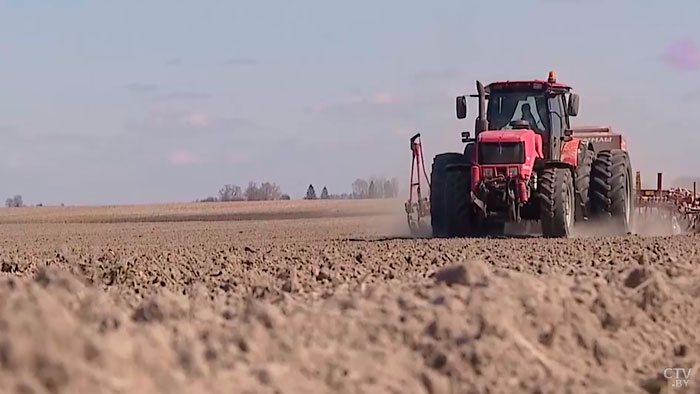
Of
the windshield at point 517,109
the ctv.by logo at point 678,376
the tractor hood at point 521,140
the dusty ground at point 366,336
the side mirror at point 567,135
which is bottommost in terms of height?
the ctv.by logo at point 678,376

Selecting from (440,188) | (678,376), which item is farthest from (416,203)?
(678,376)

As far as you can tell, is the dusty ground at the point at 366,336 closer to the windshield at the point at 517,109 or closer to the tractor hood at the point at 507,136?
the tractor hood at the point at 507,136

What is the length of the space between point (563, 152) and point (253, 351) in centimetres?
1279

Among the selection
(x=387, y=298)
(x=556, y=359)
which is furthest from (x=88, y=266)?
(x=556, y=359)

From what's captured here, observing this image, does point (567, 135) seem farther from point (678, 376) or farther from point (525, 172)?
point (678, 376)

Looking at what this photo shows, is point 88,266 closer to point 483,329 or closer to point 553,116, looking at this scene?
point 483,329

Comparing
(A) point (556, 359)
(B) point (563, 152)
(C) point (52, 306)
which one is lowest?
(A) point (556, 359)

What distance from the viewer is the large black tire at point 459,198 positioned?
1606 centimetres

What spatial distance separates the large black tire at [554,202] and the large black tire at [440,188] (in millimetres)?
1672

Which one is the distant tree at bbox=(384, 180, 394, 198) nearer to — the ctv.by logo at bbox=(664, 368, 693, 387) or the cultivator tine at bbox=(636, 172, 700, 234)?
the cultivator tine at bbox=(636, 172, 700, 234)

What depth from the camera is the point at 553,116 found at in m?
16.5

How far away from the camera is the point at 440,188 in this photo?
1681 centimetres

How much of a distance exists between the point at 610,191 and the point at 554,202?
175 centimetres

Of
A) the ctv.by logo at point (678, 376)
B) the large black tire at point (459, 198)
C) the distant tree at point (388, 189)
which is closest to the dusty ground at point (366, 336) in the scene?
the ctv.by logo at point (678, 376)
